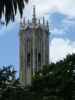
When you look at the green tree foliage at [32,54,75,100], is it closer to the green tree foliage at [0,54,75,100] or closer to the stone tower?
the green tree foliage at [0,54,75,100]

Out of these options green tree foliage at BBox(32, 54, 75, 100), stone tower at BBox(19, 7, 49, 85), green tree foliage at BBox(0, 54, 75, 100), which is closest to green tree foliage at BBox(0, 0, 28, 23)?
green tree foliage at BBox(0, 54, 75, 100)

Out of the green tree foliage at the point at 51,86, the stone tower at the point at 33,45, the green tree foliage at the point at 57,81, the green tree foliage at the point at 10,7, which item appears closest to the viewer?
the green tree foliage at the point at 10,7

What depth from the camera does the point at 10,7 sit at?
14.1m

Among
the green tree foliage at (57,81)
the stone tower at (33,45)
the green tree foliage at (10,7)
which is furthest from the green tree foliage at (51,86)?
the stone tower at (33,45)

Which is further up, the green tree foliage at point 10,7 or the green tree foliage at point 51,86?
the green tree foliage at point 10,7

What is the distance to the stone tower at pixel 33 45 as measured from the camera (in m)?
154

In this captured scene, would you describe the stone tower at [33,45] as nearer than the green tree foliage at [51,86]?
No

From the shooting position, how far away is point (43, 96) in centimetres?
3531

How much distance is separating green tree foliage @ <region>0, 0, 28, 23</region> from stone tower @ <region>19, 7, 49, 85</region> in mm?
137254

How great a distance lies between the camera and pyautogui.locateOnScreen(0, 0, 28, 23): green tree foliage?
555 inches

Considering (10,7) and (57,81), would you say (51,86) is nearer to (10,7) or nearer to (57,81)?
(57,81)

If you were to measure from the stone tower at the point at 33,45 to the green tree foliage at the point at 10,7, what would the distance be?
137m

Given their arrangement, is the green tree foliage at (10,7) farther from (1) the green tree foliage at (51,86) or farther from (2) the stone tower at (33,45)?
(2) the stone tower at (33,45)

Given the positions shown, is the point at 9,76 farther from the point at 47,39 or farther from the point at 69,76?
the point at 47,39
